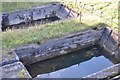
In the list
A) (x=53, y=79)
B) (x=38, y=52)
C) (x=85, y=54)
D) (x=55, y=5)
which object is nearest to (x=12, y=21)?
(x=55, y=5)

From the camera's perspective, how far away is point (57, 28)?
13.0 m

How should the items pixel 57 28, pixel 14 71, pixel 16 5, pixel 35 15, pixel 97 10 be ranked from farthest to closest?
pixel 16 5
pixel 35 15
pixel 97 10
pixel 57 28
pixel 14 71

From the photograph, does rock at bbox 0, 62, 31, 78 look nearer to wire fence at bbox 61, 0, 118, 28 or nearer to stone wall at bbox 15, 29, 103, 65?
stone wall at bbox 15, 29, 103, 65

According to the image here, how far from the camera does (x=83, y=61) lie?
12.0 metres

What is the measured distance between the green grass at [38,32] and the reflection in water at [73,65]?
1177mm

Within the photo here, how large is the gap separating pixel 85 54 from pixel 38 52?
239 centimetres

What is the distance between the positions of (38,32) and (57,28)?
1.08 metres

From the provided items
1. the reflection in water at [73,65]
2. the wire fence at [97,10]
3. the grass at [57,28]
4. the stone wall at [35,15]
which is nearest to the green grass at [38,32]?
the grass at [57,28]

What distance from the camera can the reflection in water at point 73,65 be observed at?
1102 cm

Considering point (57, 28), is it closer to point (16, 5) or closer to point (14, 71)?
point (14, 71)

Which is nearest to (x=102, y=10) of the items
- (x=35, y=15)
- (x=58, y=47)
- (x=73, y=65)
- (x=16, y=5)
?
(x=35, y=15)

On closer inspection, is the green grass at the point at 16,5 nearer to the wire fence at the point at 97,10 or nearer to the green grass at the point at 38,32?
the wire fence at the point at 97,10

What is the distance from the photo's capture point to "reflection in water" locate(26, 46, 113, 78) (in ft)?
36.1

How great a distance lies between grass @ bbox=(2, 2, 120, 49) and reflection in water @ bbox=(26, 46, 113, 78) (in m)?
1.20
